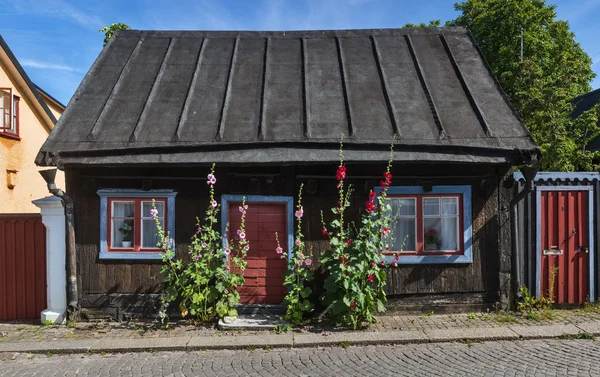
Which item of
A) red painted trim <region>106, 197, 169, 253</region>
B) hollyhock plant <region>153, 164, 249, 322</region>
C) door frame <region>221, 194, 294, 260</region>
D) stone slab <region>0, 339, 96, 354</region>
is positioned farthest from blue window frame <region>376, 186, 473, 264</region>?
stone slab <region>0, 339, 96, 354</region>

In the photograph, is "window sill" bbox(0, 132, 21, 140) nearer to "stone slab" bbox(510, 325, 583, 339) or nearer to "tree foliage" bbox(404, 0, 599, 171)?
"stone slab" bbox(510, 325, 583, 339)

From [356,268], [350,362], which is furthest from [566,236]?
[350,362]

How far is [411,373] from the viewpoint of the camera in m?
5.53

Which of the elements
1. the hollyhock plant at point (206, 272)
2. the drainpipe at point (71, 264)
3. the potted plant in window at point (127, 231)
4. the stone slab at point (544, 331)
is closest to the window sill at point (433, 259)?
the stone slab at point (544, 331)

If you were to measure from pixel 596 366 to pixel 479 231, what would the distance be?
A: 278 centimetres

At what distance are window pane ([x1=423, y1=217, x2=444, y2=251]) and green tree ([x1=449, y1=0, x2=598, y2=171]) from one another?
6410 millimetres

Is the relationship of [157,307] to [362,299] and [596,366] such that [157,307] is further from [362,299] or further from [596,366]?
[596,366]

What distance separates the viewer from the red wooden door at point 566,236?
8180 mm

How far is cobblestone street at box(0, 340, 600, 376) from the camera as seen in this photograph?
563 cm

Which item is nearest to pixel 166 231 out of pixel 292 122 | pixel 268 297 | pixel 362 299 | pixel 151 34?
pixel 268 297

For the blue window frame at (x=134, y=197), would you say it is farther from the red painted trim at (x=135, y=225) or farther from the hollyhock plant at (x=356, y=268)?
the hollyhock plant at (x=356, y=268)

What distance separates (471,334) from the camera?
6879 mm

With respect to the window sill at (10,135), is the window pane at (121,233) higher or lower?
lower

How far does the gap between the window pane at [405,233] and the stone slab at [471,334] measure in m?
1.50
